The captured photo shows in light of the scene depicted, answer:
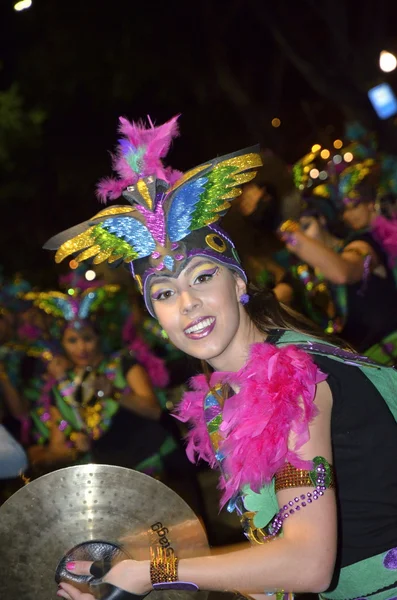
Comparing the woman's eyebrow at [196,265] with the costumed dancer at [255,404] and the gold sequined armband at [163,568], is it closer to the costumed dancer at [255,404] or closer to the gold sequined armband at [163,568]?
the costumed dancer at [255,404]

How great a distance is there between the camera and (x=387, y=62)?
1037 cm

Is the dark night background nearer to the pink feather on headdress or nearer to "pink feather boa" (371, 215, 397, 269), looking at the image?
"pink feather boa" (371, 215, 397, 269)

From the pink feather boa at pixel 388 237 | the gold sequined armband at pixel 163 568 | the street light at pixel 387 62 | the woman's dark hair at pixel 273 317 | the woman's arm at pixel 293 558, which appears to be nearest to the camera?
the woman's arm at pixel 293 558

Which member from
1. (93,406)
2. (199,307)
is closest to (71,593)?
(199,307)

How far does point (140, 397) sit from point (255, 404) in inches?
146

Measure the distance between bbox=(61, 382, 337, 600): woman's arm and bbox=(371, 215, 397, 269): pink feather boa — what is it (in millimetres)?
3649

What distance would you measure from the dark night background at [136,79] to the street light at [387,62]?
0.38 meters

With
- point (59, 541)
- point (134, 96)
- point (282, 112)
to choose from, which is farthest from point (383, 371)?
point (282, 112)

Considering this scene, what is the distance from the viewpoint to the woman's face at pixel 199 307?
2402 mm

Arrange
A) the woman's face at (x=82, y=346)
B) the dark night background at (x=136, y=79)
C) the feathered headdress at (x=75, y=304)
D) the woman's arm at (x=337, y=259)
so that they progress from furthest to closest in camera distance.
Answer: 1. the dark night background at (x=136, y=79)
2. the feathered headdress at (x=75, y=304)
3. the woman's face at (x=82, y=346)
4. the woman's arm at (x=337, y=259)

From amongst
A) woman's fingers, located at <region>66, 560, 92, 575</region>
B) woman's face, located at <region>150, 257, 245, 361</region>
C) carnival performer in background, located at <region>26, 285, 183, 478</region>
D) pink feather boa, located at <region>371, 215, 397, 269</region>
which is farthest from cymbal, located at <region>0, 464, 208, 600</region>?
pink feather boa, located at <region>371, 215, 397, 269</region>

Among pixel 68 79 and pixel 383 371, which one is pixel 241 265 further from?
pixel 68 79

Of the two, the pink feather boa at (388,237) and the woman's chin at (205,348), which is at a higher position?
the pink feather boa at (388,237)

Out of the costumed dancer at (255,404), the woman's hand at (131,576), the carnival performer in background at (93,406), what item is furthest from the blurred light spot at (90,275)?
the woman's hand at (131,576)
